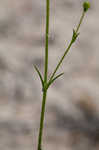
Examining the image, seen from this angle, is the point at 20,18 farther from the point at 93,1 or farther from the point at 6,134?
the point at 6,134

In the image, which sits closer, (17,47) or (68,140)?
(68,140)

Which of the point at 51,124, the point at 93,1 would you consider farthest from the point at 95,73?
the point at 93,1

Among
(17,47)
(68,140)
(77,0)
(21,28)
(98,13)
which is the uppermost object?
(77,0)

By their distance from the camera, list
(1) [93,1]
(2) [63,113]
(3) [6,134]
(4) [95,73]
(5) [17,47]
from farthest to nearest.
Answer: (1) [93,1]
(5) [17,47]
(4) [95,73]
(2) [63,113]
(3) [6,134]

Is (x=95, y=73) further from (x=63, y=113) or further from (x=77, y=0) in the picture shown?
(x=77, y=0)

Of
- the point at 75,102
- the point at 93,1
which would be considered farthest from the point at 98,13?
the point at 75,102

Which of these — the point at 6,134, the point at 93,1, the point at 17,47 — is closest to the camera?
the point at 6,134

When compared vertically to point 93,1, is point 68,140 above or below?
below
